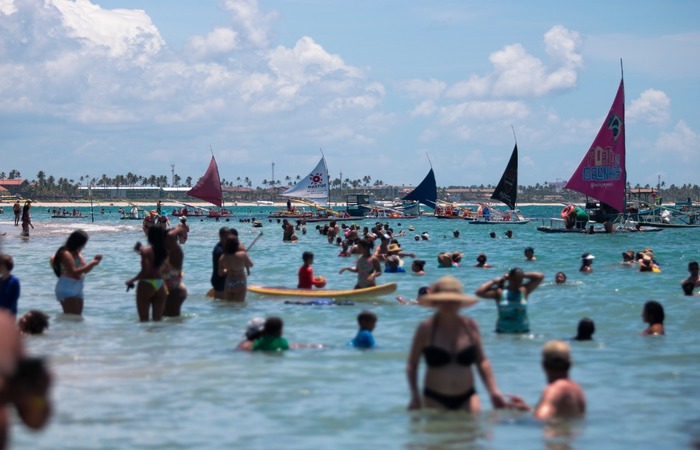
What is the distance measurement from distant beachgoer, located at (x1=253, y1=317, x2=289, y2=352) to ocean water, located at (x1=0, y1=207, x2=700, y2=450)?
15 centimetres

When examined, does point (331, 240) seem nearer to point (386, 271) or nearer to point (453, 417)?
point (386, 271)

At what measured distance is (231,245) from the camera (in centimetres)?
1719

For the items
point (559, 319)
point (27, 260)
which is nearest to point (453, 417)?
point (559, 319)

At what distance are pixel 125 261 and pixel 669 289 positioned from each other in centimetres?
1780

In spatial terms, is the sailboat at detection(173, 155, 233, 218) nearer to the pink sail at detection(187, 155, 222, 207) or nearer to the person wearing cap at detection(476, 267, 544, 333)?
the pink sail at detection(187, 155, 222, 207)

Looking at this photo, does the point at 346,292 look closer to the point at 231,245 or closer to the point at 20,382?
the point at 231,245

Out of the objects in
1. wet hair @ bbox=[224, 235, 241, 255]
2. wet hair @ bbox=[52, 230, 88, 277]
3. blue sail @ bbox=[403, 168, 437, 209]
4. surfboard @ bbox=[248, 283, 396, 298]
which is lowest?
surfboard @ bbox=[248, 283, 396, 298]

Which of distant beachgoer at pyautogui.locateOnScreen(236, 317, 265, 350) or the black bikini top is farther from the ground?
the black bikini top

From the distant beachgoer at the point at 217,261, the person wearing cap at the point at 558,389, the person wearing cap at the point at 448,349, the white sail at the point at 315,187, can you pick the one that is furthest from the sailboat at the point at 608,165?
the person wearing cap at the point at 448,349

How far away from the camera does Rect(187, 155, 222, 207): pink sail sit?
2630 inches

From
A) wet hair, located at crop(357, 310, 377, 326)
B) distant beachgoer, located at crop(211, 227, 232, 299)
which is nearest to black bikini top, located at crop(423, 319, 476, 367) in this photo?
wet hair, located at crop(357, 310, 377, 326)

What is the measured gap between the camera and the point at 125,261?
33625 millimetres

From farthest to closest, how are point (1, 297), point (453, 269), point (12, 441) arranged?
point (453, 269) → point (1, 297) → point (12, 441)

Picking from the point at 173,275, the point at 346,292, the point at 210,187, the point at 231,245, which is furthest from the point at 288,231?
the point at 173,275
